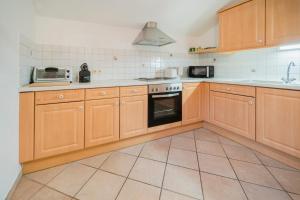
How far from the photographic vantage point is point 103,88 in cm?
208

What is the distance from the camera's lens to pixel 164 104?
263cm

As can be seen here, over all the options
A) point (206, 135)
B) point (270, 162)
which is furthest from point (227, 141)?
point (270, 162)

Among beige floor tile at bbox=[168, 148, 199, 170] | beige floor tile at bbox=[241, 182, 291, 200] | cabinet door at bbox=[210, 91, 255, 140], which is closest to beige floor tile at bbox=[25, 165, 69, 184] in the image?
beige floor tile at bbox=[168, 148, 199, 170]

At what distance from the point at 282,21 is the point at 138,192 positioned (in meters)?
2.43

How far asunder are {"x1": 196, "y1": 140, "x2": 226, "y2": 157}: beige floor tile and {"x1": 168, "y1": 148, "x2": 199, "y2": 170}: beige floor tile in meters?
0.18

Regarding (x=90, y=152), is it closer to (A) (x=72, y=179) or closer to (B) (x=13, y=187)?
(A) (x=72, y=179)

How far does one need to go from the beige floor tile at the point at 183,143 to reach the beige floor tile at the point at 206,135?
0.18m

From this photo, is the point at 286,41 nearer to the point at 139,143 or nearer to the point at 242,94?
the point at 242,94

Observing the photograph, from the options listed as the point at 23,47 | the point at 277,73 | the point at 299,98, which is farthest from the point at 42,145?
the point at 277,73

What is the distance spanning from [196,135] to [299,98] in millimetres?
1406

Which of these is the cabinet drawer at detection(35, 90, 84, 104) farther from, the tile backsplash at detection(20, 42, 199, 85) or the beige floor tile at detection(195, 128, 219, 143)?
the beige floor tile at detection(195, 128, 219, 143)

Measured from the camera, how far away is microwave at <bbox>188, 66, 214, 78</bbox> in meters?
3.22

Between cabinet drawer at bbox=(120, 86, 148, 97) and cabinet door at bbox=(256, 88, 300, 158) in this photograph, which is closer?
cabinet door at bbox=(256, 88, 300, 158)

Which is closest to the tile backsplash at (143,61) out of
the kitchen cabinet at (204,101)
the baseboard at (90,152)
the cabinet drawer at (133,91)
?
the kitchen cabinet at (204,101)
